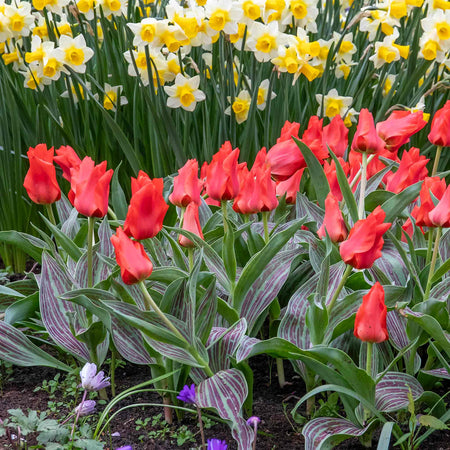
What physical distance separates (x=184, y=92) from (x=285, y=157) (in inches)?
31.5

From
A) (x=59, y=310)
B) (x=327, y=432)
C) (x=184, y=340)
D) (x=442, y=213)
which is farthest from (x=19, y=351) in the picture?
(x=442, y=213)

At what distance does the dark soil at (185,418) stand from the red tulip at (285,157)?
50 centimetres

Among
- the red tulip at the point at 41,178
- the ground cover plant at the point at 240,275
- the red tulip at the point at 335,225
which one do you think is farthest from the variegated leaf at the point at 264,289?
the red tulip at the point at 41,178

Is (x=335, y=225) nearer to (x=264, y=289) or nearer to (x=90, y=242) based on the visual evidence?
(x=264, y=289)

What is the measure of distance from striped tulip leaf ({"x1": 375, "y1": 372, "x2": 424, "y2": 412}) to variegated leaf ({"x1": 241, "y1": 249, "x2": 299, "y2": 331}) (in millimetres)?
327

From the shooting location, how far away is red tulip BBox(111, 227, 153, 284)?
1.18m

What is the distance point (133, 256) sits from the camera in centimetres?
119

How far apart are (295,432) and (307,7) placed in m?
1.63

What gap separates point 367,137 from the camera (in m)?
1.52

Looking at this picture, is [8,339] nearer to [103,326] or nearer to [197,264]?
[103,326]

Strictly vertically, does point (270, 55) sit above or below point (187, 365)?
above

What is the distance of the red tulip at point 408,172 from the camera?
5.74 feet

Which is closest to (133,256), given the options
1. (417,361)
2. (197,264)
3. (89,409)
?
(197,264)

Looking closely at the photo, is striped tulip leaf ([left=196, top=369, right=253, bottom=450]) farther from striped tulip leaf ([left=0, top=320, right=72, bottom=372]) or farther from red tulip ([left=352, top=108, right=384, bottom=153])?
red tulip ([left=352, top=108, right=384, bottom=153])
